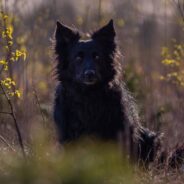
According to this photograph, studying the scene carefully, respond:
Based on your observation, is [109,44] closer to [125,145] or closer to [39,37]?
[125,145]

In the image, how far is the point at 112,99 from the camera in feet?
24.0

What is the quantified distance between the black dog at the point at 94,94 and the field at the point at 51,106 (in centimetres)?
24

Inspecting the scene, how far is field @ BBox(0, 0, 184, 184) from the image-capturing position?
3.19 metres

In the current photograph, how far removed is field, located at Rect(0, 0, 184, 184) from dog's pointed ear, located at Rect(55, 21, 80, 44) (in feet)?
0.73

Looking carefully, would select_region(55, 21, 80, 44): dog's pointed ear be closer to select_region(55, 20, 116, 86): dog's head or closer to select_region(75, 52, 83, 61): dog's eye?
select_region(55, 20, 116, 86): dog's head

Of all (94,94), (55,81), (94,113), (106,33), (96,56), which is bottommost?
(94,113)

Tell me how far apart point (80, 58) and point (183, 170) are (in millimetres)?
2111

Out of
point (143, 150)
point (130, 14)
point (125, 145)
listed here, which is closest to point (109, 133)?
point (125, 145)

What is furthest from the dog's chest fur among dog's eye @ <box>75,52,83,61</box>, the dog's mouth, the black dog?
dog's eye @ <box>75,52,83,61</box>

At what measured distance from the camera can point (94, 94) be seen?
7488 mm

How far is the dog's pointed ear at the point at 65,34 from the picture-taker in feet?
24.4

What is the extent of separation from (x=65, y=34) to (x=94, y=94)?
86cm

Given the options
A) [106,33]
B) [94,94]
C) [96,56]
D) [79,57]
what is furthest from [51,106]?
[106,33]

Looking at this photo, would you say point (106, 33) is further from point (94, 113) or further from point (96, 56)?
point (94, 113)
